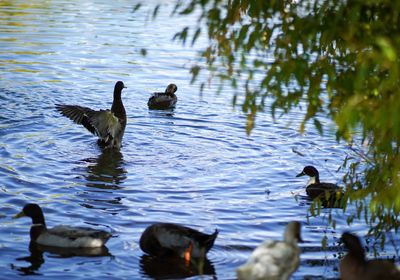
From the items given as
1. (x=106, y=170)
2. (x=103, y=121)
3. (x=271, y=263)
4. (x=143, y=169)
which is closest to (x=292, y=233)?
(x=271, y=263)

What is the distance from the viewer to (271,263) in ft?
33.5

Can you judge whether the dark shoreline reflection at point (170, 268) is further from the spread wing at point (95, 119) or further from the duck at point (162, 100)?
the duck at point (162, 100)

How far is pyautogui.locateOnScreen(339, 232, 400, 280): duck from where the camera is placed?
402 inches

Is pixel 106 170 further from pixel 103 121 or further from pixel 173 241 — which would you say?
pixel 173 241

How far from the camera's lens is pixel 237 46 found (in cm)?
922

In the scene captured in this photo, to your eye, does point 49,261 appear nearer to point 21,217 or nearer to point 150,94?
point 21,217

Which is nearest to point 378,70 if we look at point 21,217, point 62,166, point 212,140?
point 21,217

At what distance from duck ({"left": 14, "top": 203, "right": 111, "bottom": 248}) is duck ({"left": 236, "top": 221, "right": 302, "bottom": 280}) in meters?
3.34

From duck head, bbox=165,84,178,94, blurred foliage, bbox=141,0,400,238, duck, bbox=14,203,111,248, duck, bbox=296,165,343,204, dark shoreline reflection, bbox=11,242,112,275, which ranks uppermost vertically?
blurred foliage, bbox=141,0,400,238

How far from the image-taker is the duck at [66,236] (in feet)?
43.0

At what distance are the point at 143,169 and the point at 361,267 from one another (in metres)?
8.26

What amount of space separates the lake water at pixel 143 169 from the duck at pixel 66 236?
191 mm

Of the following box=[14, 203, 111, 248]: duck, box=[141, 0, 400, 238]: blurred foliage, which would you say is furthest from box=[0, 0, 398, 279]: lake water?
box=[141, 0, 400, 238]: blurred foliage

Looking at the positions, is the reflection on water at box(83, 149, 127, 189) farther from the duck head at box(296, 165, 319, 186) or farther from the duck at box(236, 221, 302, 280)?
the duck at box(236, 221, 302, 280)
